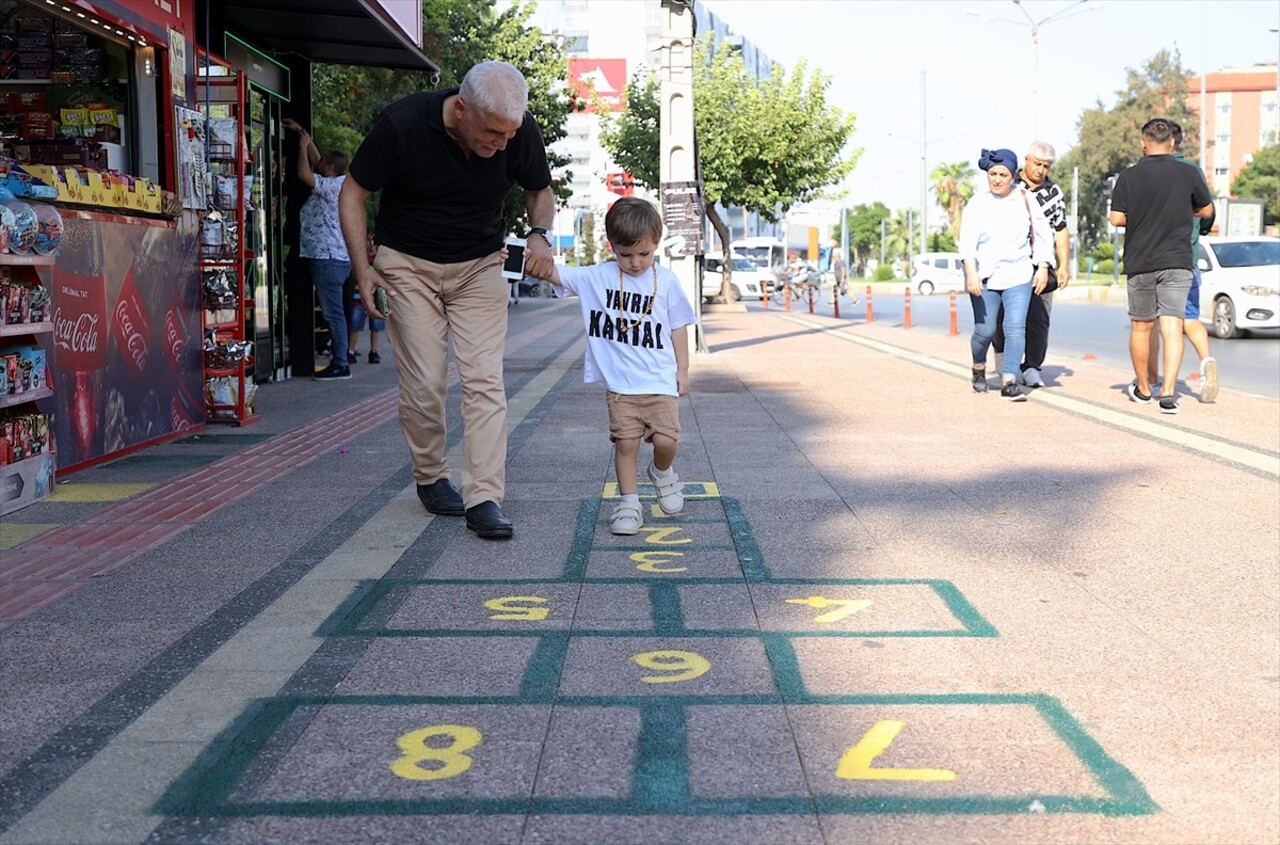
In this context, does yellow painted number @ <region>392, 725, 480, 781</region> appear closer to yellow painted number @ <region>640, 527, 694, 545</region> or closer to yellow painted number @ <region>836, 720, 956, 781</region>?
yellow painted number @ <region>836, 720, 956, 781</region>

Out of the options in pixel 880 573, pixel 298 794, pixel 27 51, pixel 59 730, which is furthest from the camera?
pixel 27 51

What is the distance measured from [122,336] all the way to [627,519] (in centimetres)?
349

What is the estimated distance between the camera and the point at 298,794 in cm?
317

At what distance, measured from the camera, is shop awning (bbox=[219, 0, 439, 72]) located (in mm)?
11172

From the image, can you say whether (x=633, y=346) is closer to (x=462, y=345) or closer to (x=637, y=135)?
(x=462, y=345)

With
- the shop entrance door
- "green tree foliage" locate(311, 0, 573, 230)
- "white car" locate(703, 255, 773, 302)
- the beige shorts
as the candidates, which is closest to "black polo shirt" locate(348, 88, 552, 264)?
the beige shorts

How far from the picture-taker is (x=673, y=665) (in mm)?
4133

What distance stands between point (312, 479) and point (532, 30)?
29215 millimetres

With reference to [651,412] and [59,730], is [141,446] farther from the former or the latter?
[59,730]

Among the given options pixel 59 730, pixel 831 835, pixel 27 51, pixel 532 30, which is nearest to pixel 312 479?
pixel 27 51

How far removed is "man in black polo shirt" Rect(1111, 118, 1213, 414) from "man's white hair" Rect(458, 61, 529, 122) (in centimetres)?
613

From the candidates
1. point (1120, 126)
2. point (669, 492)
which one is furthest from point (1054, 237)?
point (1120, 126)

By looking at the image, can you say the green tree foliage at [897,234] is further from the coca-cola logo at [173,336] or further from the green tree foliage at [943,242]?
the coca-cola logo at [173,336]

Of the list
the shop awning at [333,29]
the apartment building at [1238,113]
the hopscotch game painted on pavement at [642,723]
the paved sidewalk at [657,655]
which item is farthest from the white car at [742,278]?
the apartment building at [1238,113]
